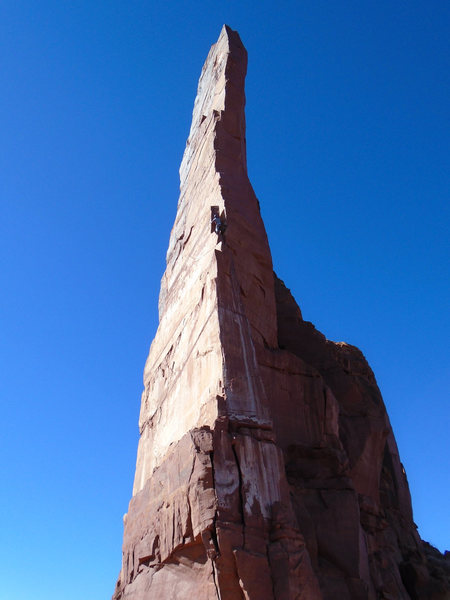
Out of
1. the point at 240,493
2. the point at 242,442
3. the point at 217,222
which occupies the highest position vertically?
the point at 217,222

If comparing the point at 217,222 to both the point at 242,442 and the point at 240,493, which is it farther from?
the point at 240,493

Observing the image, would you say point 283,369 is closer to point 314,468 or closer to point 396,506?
point 314,468

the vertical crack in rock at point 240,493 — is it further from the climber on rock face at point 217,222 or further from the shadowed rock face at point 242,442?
the climber on rock face at point 217,222

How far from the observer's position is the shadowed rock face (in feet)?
28.4

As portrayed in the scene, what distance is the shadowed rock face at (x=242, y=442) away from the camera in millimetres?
8664

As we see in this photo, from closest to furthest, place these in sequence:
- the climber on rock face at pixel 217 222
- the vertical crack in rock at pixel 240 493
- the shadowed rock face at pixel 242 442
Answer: the vertical crack in rock at pixel 240 493 → the shadowed rock face at pixel 242 442 → the climber on rock face at pixel 217 222

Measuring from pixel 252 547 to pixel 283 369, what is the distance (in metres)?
5.16

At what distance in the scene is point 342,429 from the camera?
616 inches

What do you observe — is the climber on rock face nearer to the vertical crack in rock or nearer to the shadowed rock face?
the shadowed rock face

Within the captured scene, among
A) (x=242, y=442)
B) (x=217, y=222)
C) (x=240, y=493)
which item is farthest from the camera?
(x=217, y=222)

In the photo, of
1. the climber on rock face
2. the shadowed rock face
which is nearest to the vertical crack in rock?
the shadowed rock face

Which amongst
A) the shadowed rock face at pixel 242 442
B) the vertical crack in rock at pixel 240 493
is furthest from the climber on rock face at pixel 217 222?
the vertical crack in rock at pixel 240 493

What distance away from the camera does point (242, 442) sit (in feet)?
30.4

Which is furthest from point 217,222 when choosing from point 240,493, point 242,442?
point 240,493
